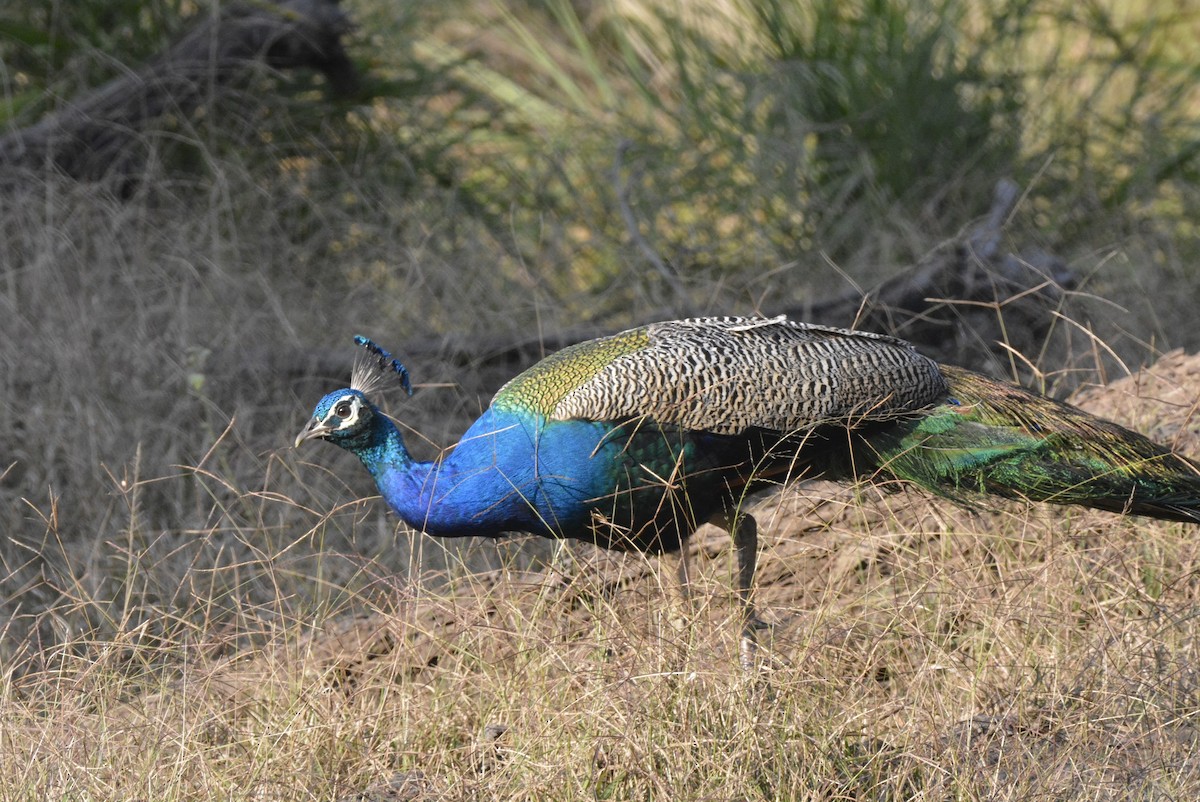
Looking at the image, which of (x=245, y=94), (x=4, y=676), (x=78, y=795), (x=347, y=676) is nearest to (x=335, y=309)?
(x=245, y=94)

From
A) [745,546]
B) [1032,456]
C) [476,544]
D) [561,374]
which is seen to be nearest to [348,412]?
[561,374]

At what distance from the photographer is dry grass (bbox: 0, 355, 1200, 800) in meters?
2.33

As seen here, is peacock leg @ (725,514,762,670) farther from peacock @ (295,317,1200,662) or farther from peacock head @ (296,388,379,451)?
peacock head @ (296,388,379,451)

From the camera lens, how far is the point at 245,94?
5180 mm

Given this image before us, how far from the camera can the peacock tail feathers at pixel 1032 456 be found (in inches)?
112

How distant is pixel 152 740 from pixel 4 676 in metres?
0.33

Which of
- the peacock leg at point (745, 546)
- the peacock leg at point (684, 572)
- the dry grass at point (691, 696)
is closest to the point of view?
the dry grass at point (691, 696)

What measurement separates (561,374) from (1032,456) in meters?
0.89

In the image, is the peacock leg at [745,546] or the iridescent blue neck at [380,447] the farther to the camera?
the peacock leg at [745,546]

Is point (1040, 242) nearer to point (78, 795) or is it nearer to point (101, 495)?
point (101, 495)

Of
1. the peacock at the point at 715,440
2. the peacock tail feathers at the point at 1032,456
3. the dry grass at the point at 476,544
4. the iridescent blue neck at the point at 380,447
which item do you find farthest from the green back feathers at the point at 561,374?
the peacock tail feathers at the point at 1032,456

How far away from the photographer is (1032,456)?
2898 millimetres

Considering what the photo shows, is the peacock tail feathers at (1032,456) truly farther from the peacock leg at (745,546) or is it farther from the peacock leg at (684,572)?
the peacock leg at (684,572)

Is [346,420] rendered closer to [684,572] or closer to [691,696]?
[684,572]
